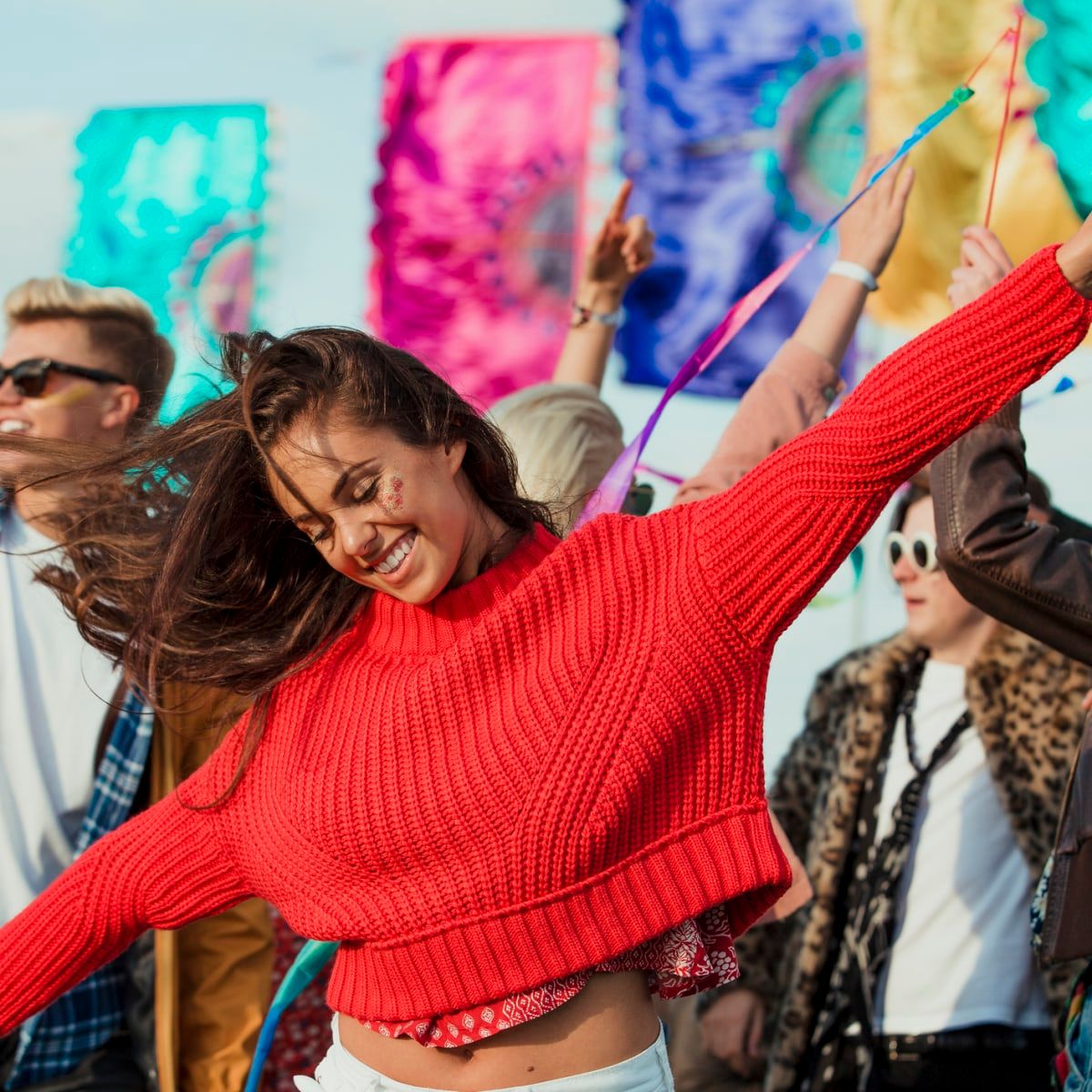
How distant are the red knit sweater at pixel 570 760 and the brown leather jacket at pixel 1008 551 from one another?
23.9 inches

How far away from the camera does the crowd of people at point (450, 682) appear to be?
1531 mm

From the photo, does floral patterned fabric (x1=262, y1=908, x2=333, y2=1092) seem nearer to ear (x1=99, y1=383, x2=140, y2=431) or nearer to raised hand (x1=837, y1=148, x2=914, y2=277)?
ear (x1=99, y1=383, x2=140, y2=431)

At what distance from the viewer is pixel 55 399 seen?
2.85 m

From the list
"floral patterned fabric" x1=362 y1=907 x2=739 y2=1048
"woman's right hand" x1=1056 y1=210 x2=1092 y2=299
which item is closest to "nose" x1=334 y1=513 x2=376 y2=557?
"floral patterned fabric" x1=362 y1=907 x2=739 y2=1048

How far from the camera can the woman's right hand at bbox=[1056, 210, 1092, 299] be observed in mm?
1335

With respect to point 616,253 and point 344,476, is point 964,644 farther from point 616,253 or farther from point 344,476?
point 344,476

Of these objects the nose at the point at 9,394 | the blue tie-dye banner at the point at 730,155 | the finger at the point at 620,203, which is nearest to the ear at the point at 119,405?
the nose at the point at 9,394

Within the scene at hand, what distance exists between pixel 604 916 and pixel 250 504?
667 millimetres

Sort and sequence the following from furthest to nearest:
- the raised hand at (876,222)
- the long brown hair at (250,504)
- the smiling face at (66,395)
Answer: the smiling face at (66,395), the raised hand at (876,222), the long brown hair at (250,504)

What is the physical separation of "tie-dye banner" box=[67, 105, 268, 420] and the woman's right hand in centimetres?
391

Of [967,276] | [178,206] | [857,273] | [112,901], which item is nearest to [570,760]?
[112,901]

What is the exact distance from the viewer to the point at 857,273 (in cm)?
226

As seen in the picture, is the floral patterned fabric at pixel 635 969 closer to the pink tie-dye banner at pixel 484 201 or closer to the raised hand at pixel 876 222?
the raised hand at pixel 876 222

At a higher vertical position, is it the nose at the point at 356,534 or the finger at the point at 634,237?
the finger at the point at 634,237
